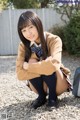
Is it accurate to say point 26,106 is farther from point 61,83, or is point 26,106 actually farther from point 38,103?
point 61,83

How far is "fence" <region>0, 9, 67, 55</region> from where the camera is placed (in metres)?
11.2

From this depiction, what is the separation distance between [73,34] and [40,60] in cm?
534

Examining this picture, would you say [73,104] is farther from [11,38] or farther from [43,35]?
[11,38]

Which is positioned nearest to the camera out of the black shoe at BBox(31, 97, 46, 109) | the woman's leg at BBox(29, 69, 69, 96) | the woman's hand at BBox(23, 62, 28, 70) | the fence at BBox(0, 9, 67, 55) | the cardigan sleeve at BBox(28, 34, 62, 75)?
the cardigan sleeve at BBox(28, 34, 62, 75)

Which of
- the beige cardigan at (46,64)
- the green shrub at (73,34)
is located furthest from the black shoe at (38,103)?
the green shrub at (73,34)

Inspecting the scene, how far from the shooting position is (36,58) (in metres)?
3.82

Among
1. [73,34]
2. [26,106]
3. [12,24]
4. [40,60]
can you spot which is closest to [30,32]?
[40,60]

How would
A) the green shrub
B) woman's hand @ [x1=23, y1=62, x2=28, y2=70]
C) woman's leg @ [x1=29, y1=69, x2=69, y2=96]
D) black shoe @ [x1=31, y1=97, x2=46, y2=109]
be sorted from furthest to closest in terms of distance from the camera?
the green shrub
black shoe @ [x1=31, y1=97, x2=46, y2=109]
woman's leg @ [x1=29, y1=69, x2=69, y2=96]
woman's hand @ [x1=23, y1=62, x2=28, y2=70]

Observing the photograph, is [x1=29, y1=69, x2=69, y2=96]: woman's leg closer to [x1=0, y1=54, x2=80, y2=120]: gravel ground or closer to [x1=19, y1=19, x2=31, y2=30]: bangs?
[x1=0, y1=54, x2=80, y2=120]: gravel ground

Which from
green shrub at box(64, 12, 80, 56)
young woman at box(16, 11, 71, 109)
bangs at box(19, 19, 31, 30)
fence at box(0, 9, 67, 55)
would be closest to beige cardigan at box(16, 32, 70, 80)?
young woman at box(16, 11, 71, 109)

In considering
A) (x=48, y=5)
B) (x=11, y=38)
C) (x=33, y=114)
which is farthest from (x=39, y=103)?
(x=48, y=5)

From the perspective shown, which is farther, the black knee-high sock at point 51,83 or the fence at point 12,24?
the fence at point 12,24

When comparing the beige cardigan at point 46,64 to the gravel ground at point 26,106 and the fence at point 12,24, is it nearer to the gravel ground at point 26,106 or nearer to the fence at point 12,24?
the gravel ground at point 26,106

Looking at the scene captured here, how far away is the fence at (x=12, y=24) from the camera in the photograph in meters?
11.2
